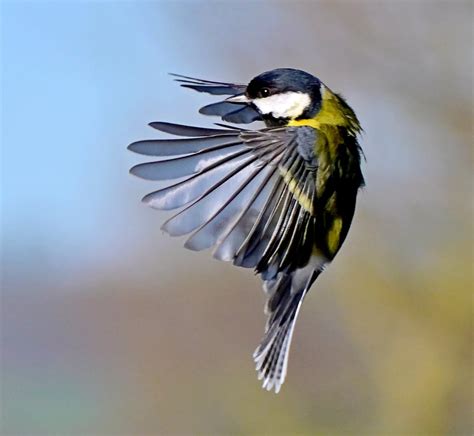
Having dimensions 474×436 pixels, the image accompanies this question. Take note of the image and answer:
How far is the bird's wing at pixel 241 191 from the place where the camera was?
890 millimetres

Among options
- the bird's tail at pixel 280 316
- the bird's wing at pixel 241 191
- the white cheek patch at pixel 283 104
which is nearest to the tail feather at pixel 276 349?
the bird's tail at pixel 280 316

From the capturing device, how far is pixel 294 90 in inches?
46.3

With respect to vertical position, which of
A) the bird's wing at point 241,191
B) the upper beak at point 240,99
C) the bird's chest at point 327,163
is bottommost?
the bird's wing at point 241,191

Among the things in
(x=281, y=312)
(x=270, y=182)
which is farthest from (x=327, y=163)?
(x=281, y=312)

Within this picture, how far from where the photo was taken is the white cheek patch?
1172mm

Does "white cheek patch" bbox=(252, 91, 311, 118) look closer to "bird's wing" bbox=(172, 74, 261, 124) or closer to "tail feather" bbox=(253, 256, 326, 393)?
"bird's wing" bbox=(172, 74, 261, 124)

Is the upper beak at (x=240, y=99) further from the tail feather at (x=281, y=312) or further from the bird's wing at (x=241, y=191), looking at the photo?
the tail feather at (x=281, y=312)

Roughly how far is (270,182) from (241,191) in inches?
2.1

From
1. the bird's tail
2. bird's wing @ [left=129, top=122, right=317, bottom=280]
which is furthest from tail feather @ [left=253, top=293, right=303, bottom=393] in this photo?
bird's wing @ [left=129, top=122, right=317, bottom=280]

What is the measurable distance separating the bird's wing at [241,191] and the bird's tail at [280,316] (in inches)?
4.2

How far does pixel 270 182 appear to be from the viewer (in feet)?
3.43

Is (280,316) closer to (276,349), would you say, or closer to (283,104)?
(276,349)
